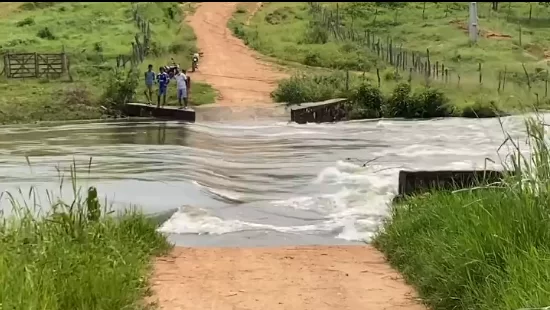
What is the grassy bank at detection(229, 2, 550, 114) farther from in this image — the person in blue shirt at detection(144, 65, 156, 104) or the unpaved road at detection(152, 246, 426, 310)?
the unpaved road at detection(152, 246, 426, 310)

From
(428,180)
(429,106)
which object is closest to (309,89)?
(429,106)

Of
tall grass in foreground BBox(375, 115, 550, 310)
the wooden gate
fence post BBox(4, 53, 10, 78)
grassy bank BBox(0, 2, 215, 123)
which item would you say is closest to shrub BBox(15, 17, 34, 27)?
grassy bank BBox(0, 2, 215, 123)

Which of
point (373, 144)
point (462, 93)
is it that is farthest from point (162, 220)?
point (462, 93)

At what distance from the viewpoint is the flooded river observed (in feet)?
39.2

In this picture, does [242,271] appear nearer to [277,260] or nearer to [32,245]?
[277,260]

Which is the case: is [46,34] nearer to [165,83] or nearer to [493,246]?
[165,83]

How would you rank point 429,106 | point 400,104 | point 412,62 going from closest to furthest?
point 429,106 < point 400,104 < point 412,62

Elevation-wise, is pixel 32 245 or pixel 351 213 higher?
pixel 32 245

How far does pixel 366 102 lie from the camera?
27.0m

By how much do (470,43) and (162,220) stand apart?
2683 cm

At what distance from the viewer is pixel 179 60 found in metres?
36.3

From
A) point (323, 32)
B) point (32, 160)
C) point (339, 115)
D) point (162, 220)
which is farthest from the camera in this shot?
point (323, 32)

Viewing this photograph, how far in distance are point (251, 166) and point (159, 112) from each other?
882 cm

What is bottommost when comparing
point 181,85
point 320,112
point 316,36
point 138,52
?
point 320,112
